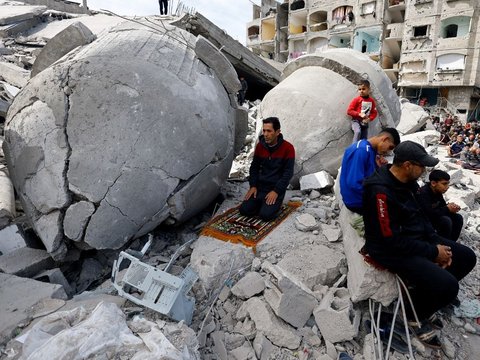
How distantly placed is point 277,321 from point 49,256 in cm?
218

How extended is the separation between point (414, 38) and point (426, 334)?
24782mm

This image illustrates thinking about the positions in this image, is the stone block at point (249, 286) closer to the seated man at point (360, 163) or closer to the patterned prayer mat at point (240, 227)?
the patterned prayer mat at point (240, 227)

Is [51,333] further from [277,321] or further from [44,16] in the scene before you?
[44,16]

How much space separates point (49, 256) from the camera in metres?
3.09

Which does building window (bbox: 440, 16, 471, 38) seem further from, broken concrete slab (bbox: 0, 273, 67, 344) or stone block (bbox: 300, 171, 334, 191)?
broken concrete slab (bbox: 0, 273, 67, 344)

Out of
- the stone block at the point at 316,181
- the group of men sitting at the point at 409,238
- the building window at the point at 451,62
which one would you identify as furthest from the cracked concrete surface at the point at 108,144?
the building window at the point at 451,62

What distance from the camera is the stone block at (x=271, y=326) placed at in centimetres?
248

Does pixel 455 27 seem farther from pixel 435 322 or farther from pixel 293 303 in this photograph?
pixel 293 303

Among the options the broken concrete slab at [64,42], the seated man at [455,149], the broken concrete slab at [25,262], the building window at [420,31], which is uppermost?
the broken concrete slab at [64,42]

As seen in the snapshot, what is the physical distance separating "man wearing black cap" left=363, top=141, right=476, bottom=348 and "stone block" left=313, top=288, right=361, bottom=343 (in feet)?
1.47

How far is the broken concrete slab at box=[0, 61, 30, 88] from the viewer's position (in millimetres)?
7129

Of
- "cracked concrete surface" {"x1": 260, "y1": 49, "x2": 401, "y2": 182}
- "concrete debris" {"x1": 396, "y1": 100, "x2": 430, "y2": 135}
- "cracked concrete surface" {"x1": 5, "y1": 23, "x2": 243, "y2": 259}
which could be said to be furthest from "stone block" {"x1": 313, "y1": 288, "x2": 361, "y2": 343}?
"concrete debris" {"x1": 396, "y1": 100, "x2": 430, "y2": 135}

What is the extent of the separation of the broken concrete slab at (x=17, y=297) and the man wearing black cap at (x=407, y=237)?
2398 millimetres

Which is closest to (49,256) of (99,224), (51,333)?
(99,224)
